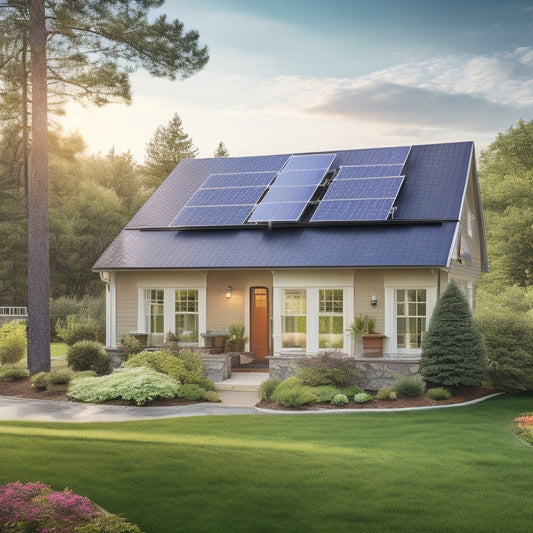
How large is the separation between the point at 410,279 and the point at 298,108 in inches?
432

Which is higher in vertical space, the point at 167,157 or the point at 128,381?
the point at 167,157

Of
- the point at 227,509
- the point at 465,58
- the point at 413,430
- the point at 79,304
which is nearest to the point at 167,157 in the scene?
the point at 79,304

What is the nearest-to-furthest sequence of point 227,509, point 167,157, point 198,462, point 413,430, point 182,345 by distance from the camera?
1. point 227,509
2. point 198,462
3. point 413,430
4. point 182,345
5. point 167,157

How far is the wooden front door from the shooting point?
2222 cm

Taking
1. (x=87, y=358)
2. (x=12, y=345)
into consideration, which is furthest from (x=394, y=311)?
(x=12, y=345)

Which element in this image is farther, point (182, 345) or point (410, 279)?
point (182, 345)

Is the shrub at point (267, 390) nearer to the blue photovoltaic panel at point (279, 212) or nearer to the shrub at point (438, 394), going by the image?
the shrub at point (438, 394)

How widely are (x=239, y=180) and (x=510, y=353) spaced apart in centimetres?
1115

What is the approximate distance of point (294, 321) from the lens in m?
20.8

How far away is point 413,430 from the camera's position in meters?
13.6

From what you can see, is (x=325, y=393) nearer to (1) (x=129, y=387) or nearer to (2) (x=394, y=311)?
(2) (x=394, y=311)

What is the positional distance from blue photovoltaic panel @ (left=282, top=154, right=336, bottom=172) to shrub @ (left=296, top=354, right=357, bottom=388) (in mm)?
7969

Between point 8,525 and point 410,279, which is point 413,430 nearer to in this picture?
point 410,279

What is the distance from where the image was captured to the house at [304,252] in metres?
19.8
